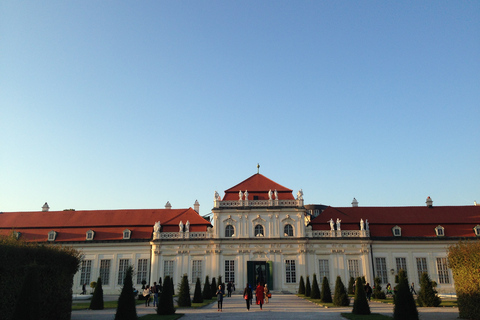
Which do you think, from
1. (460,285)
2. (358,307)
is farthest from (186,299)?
(460,285)

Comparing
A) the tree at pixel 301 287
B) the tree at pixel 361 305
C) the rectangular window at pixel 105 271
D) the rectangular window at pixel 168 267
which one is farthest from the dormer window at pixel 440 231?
the rectangular window at pixel 105 271

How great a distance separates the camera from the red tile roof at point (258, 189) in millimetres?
52281

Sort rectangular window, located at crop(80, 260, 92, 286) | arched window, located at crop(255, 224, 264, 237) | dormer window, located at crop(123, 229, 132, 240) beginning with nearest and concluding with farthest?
1. rectangular window, located at crop(80, 260, 92, 286)
2. arched window, located at crop(255, 224, 264, 237)
3. dormer window, located at crop(123, 229, 132, 240)

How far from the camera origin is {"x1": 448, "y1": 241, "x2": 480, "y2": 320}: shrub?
2061 centimetres

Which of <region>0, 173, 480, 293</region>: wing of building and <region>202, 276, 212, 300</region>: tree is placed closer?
<region>202, 276, 212, 300</region>: tree

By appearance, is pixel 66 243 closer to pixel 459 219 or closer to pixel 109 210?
pixel 109 210

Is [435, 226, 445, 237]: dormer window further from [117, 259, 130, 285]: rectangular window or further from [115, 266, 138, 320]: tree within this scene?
[115, 266, 138, 320]: tree

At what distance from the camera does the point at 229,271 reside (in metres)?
49.4

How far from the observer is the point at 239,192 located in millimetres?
52031

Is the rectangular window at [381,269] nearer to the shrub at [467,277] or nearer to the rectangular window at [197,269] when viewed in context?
the rectangular window at [197,269]

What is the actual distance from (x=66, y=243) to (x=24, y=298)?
38.3 m

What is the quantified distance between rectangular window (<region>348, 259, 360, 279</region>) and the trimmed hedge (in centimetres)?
3590

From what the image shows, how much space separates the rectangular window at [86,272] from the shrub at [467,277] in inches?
1653

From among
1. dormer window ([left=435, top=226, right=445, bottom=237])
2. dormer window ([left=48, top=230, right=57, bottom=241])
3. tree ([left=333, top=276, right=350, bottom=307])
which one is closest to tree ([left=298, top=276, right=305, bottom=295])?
tree ([left=333, top=276, right=350, bottom=307])
